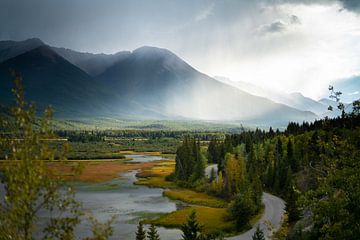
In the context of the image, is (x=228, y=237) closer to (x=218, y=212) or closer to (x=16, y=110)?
(x=218, y=212)

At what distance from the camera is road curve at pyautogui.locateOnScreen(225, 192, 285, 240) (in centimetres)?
6489

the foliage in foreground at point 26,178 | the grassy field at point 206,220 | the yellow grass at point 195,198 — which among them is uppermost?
the foliage in foreground at point 26,178

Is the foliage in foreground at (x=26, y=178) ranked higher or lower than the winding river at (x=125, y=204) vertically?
higher

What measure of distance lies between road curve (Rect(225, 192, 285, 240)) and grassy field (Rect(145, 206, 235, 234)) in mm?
4952

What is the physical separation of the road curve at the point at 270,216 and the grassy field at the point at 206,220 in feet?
16.2

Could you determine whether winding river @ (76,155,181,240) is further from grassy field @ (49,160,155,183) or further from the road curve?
the road curve

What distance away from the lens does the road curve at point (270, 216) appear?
64.9 meters

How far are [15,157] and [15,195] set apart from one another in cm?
132

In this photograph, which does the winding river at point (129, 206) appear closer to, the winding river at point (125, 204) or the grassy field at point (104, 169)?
the winding river at point (125, 204)

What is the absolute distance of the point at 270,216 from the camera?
2948 inches

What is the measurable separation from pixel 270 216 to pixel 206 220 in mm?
12215

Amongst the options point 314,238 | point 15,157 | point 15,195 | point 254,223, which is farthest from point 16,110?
point 254,223

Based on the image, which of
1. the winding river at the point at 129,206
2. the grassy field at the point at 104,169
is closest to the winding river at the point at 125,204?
the winding river at the point at 129,206

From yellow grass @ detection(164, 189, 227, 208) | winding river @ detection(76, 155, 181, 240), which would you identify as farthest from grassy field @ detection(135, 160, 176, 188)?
yellow grass @ detection(164, 189, 227, 208)
